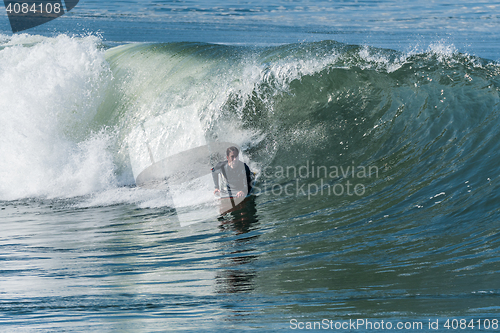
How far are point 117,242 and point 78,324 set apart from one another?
2065 mm

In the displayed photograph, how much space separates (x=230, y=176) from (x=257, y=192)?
800 mm

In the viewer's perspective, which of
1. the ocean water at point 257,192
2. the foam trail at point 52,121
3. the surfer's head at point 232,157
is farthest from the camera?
the foam trail at point 52,121

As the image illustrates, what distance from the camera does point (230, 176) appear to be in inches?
227

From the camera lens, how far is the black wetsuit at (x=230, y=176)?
5746 mm

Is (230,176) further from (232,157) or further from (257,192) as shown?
(257,192)

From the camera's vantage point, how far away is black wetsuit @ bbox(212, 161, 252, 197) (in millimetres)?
5746

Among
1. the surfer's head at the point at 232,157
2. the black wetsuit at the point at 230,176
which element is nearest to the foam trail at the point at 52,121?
the black wetsuit at the point at 230,176

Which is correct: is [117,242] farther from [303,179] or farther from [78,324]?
[303,179]

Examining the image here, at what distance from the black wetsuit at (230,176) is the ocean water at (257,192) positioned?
344 mm

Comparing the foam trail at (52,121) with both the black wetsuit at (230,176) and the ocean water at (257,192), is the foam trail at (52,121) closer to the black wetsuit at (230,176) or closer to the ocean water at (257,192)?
the ocean water at (257,192)

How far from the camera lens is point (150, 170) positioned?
25.7 feet

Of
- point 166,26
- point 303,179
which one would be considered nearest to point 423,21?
point 166,26

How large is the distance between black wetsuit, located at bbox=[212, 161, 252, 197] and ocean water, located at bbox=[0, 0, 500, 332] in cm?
34

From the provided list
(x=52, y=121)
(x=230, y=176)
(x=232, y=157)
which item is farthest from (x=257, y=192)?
(x=52, y=121)
